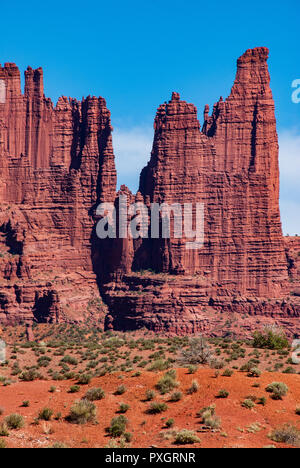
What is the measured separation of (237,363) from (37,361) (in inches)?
622

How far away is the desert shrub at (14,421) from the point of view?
26250mm

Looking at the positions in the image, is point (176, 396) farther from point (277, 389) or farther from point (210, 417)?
point (277, 389)

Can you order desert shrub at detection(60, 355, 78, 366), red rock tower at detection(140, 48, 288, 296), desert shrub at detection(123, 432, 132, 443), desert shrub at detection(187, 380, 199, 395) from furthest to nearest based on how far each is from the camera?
red rock tower at detection(140, 48, 288, 296) < desert shrub at detection(60, 355, 78, 366) < desert shrub at detection(187, 380, 199, 395) < desert shrub at detection(123, 432, 132, 443)

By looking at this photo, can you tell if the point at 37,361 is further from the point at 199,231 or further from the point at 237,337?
the point at 199,231

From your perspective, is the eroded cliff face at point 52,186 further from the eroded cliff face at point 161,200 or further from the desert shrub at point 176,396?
the desert shrub at point 176,396

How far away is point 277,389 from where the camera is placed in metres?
30.2

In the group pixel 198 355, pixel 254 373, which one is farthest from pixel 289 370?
pixel 254 373

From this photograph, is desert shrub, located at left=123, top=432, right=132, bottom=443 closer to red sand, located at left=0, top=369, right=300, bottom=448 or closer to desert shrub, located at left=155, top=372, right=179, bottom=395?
red sand, located at left=0, top=369, right=300, bottom=448

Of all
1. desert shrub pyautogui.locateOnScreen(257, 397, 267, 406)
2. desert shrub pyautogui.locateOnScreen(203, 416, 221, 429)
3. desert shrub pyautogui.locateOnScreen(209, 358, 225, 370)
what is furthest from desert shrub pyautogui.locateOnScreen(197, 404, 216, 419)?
desert shrub pyautogui.locateOnScreen(209, 358, 225, 370)

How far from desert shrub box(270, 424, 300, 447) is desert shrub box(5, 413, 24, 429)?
10.9 metres

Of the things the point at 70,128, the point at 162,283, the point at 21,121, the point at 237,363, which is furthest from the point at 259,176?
the point at 237,363

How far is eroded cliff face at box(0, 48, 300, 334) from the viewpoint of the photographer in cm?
10000

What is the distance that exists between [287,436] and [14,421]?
1178cm

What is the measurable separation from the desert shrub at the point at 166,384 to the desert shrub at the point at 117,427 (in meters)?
4.40
